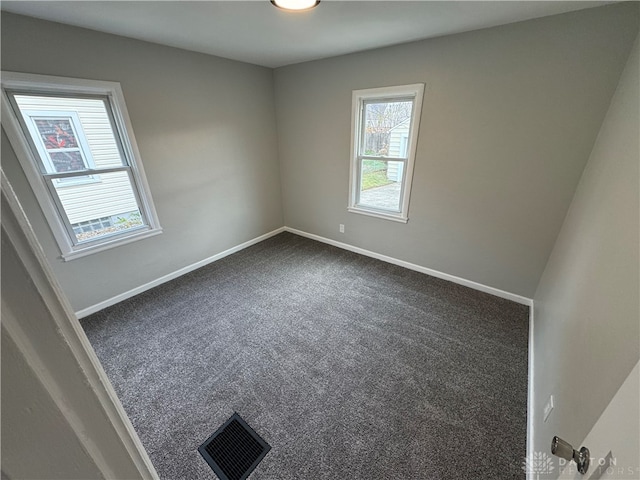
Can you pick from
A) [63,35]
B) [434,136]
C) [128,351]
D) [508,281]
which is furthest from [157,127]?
[508,281]

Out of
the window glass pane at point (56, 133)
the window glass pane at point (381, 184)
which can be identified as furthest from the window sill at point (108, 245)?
the window glass pane at point (381, 184)

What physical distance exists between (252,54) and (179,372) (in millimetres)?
3020

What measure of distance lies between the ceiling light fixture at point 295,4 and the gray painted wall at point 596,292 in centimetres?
181

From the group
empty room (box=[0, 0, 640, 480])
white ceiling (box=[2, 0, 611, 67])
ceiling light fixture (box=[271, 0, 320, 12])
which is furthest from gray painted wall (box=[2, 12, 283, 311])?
ceiling light fixture (box=[271, 0, 320, 12])

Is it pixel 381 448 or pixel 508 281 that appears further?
pixel 508 281

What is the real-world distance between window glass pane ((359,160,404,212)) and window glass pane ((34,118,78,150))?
2.74 m

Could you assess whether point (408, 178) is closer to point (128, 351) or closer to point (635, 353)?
point (635, 353)

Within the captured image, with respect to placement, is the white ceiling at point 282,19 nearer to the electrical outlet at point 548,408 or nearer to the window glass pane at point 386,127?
the window glass pane at point 386,127

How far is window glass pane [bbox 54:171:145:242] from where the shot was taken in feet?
7.43

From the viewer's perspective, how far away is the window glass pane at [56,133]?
2025 mm

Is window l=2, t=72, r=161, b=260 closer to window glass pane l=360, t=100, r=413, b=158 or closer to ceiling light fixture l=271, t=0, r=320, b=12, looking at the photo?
ceiling light fixture l=271, t=0, r=320, b=12

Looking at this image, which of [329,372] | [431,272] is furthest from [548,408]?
[431,272]

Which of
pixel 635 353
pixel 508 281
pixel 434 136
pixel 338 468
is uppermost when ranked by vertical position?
pixel 434 136

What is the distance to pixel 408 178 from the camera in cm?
282
